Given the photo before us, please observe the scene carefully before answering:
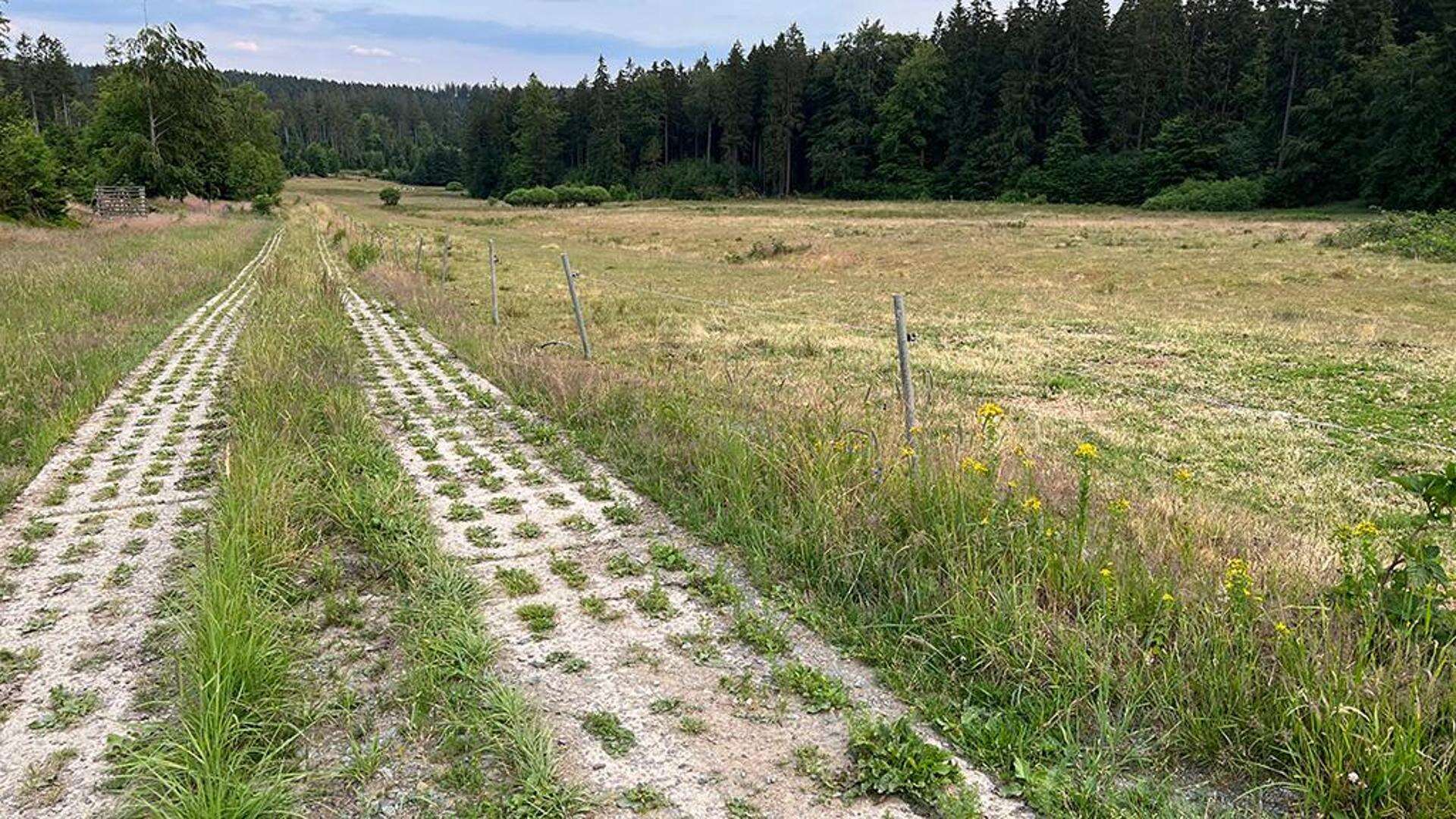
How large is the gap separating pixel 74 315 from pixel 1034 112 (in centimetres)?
8471

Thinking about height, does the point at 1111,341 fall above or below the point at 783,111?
below

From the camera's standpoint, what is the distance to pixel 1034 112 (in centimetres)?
8112

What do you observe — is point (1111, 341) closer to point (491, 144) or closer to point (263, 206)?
point (263, 206)

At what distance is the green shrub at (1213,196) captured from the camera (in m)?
57.3

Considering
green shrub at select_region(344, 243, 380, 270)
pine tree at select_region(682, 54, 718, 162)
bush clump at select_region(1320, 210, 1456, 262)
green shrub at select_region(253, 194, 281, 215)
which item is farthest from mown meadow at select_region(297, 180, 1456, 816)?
pine tree at select_region(682, 54, 718, 162)

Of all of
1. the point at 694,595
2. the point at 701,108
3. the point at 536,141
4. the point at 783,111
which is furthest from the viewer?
the point at 536,141

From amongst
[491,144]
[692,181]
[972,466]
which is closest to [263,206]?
[692,181]

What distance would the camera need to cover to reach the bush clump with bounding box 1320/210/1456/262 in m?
25.7

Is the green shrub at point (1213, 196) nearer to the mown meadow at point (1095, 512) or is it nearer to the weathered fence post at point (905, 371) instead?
the mown meadow at point (1095, 512)

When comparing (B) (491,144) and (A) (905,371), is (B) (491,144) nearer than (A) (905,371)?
No

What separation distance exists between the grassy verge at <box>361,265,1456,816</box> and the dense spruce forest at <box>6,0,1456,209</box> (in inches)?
2401

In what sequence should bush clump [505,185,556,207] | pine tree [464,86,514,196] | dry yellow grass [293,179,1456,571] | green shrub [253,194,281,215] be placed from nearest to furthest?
dry yellow grass [293,179,1456,571] < green shrub [253,194,281,215] < bush clump [505,185,556,207] < pine tree [464,86,514,196]

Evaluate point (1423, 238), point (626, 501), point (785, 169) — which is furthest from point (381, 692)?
point (785, 169)

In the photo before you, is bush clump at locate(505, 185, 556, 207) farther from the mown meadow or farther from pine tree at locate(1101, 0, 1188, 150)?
the mown meadow
